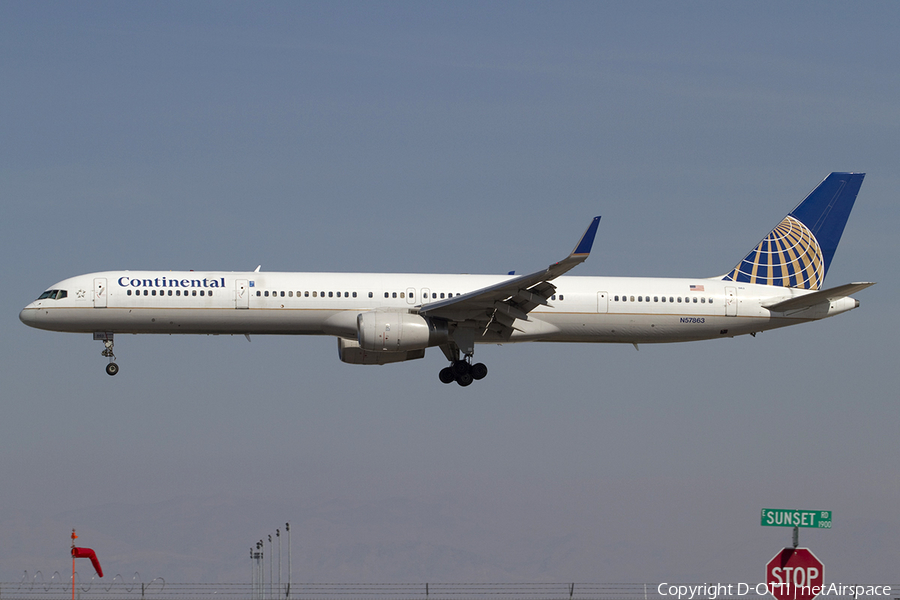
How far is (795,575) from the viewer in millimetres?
22469

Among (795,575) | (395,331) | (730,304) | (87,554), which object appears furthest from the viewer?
(730,304)

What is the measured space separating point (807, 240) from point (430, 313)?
744 inches

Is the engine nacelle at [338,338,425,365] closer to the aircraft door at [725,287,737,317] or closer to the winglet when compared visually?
the winglet

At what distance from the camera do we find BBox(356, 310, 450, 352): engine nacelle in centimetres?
4022

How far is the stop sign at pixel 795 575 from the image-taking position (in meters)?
22.3

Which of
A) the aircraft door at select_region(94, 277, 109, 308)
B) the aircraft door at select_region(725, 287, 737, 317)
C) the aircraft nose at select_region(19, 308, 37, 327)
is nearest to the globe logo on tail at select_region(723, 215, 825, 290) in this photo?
the aircraft door at select_region(725, 287, 737, 317)

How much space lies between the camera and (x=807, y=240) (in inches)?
1961

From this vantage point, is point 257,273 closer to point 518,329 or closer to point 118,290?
point 118,290

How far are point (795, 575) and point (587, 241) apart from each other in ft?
52.0

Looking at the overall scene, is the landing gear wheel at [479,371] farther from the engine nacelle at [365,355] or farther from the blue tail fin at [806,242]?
the blue tail fin at [806,242]

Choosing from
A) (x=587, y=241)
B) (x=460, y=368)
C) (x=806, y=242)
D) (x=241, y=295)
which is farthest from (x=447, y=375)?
(x=806, y=242)

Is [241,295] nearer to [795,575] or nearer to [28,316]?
[28,316]

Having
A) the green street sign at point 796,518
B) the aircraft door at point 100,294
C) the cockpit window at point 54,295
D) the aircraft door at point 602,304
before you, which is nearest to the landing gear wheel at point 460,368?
the aircraft door at point 602,304

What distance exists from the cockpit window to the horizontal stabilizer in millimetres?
27281
